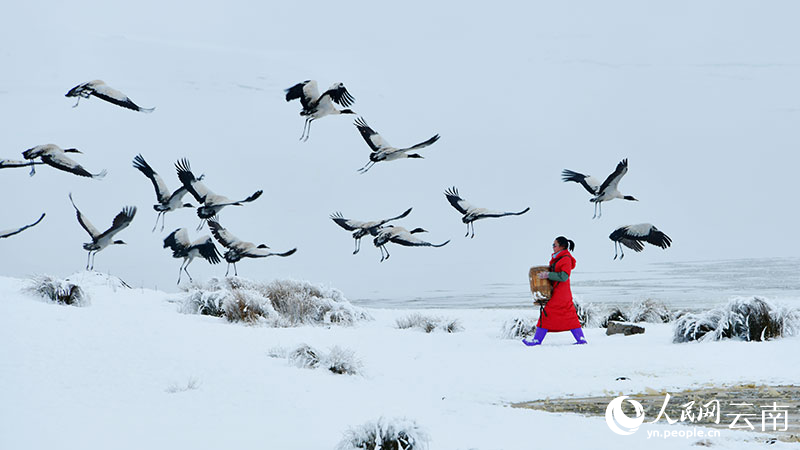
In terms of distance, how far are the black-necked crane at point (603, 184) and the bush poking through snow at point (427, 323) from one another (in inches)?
116

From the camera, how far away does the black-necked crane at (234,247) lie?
43.6ft

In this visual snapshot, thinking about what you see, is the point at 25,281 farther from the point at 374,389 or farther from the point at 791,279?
the point at 791,279

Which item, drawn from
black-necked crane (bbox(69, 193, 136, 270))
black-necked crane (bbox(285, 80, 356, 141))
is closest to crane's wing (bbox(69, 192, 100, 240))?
black-necked crane (bbox(69, 193, 136, 270))

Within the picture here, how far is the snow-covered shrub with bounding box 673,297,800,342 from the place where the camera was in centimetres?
1162

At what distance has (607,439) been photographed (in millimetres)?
5980

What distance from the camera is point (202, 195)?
12844 millimetres

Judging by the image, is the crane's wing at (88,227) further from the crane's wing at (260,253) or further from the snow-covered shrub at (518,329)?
the snow-covered shrub at (518,329)

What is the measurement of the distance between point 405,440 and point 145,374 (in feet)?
9.58

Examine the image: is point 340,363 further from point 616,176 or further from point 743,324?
point 616,176

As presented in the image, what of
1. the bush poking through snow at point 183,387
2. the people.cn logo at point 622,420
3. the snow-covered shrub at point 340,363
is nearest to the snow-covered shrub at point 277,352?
the snow-covered shrub at point 340,363

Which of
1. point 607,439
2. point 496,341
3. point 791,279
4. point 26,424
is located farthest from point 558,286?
point 791,279

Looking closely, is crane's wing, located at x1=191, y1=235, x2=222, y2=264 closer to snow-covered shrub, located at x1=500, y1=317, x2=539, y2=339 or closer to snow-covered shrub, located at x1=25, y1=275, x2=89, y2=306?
snow-covered shrub, located at x1=25, y1=275, x2=89, y2=306

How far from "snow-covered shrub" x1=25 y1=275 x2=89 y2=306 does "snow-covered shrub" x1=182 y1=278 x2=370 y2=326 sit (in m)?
2.01

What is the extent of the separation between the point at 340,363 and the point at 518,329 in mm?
4832
